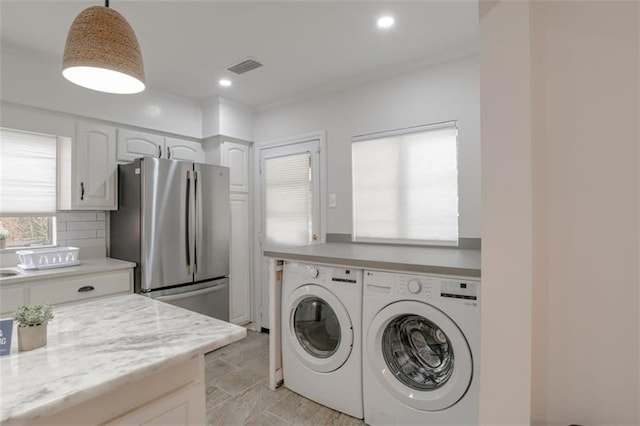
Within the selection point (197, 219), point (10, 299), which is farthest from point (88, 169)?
point (10, 299)

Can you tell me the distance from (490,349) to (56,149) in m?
3.45

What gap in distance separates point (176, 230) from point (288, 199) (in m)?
1.13

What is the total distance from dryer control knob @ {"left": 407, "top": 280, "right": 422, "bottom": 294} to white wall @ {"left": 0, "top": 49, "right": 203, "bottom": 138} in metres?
2.75

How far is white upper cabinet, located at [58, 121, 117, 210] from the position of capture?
8.60 ft

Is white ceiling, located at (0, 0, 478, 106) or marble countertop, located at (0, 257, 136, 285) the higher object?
white ceiling, located at (0, 0, 478, 106)

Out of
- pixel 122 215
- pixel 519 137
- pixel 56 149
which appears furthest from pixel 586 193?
pixel 56 149

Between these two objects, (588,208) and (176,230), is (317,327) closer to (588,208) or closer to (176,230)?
(176,230)

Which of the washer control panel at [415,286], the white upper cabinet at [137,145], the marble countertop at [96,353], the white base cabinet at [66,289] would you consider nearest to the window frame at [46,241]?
the white base cabinet at [66,289]

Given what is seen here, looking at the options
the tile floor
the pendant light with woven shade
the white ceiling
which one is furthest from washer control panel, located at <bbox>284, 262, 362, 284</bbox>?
the white ceiling

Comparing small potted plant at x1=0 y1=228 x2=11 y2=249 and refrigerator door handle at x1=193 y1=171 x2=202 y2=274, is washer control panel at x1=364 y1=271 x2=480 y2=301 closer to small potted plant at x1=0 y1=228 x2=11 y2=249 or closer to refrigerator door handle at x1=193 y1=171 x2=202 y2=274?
refrigerator door handle at x1=193 y1=171 x2=202 y2=274

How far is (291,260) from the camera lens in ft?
7.41

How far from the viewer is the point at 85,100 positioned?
2.64 m

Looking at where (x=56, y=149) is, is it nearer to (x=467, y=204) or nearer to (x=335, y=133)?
(x=335, y=133)

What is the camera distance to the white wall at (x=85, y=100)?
7.55ft
